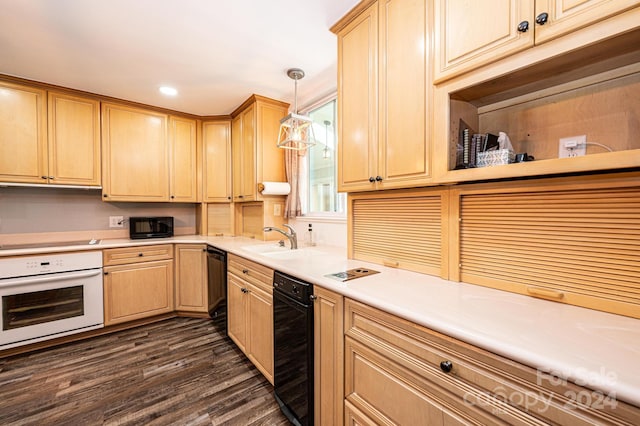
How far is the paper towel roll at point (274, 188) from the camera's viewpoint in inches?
108

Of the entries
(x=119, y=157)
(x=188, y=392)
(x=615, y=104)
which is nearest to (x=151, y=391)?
(x=188, y=392)

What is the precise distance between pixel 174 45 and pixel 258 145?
3.66 ft

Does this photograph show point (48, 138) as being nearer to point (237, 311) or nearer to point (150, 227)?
point (150, 227)

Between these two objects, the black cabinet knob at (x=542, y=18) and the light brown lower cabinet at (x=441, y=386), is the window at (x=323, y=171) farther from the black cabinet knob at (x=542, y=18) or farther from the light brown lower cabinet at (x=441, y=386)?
the black cabinet knob at (x=542, y=18)

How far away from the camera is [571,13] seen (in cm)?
83

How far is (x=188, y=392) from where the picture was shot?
1.81m

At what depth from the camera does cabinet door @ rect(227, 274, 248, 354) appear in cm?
210

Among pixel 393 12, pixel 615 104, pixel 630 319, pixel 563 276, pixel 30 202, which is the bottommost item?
pixel 630 319

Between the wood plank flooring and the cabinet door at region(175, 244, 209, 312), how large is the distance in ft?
1.56

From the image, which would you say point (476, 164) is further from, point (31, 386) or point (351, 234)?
point (31, 386)

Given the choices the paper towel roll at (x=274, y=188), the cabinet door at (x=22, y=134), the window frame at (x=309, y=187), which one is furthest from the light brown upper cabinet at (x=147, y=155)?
the window frame at (x=309, y=187)

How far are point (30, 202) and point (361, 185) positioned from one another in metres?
3.51

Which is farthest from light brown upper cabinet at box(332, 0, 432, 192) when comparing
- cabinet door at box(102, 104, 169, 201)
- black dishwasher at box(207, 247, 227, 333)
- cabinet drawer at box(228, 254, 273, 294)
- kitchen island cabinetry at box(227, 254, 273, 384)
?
cabinet door at box(102, 104, 169, 201)

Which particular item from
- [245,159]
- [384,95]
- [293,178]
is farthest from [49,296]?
[384,95]
